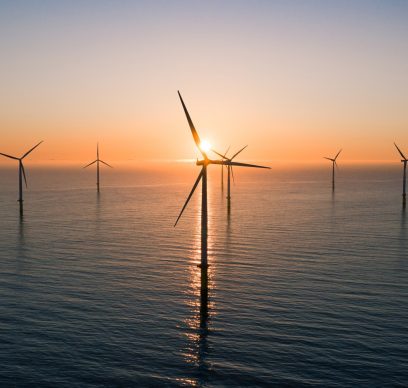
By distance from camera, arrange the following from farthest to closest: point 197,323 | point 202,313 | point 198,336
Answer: point 202,313 → point 197,323 → point 198,336

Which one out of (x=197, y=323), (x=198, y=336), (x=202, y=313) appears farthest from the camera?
(x=202, y=313)

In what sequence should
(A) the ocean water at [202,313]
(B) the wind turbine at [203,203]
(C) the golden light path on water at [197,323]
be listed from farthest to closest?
(B) the wind turbine at [203,203] → (C) the golden light path on water at [197,323] → (A) the ocean water at [202,313]

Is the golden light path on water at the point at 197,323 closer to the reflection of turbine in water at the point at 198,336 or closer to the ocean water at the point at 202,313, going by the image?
the reflection of turbine in water at the point at 198,336

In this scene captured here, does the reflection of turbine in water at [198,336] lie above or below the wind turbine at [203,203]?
below

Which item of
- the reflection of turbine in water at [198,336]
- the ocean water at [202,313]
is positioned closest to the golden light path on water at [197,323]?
the reflection of turbine in water at [198,336]

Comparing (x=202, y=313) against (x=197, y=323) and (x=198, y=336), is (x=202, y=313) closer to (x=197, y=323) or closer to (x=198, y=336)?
(x=197, y=323)

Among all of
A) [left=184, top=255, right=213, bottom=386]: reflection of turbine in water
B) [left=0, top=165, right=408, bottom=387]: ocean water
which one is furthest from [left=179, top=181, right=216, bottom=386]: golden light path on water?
[left=0, top=165, right=408, bottom=387]: ocean water

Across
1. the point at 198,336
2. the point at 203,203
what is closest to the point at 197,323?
the point at 198,336

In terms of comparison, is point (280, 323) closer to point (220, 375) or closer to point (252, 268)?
point (220, 375)

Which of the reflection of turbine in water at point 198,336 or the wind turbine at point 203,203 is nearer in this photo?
the reflection of turbine in water at point 198,336
